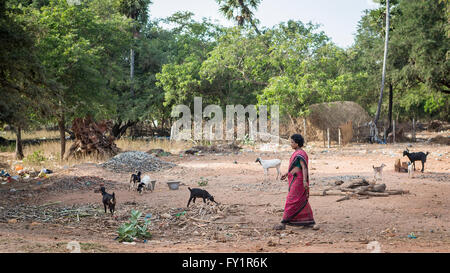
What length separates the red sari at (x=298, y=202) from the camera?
6.84m

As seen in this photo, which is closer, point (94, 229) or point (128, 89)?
point (94, 229)

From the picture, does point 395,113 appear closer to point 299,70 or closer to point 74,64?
point 299,70

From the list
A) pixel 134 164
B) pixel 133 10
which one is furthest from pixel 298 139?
pixel 133 10

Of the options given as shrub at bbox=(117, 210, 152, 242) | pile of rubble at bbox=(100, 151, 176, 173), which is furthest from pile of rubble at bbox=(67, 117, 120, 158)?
shrub at bbox=(117, 210, 152, 242)

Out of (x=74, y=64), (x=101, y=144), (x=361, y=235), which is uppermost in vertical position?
(x=74, y=64)

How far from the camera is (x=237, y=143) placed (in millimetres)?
25562

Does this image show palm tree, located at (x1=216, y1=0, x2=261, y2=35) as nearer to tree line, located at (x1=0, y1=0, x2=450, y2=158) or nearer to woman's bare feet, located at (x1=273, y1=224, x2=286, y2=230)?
tree line, located at (x1=0, y1=0, x2=450, y2=158)

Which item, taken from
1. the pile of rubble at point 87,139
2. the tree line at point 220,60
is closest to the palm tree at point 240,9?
the tree line at point 220,60

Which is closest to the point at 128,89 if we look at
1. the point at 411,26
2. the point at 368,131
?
the point at 368,131

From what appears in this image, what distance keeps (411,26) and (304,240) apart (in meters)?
22.5

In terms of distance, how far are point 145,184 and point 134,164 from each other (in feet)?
16.5

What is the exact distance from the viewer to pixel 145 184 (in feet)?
35.0

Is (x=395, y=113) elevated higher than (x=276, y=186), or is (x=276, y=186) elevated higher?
(x=395, y=113)

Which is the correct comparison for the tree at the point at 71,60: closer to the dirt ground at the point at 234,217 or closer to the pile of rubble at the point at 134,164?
the pile of rubble at the point at 134,164
